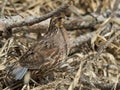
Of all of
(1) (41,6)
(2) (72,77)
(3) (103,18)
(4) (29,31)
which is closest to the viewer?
(2) (72,77)

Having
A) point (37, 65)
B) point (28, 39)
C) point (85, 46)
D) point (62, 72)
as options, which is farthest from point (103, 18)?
point (37, 65)

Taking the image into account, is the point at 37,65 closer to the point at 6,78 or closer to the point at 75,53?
the point at 6,78

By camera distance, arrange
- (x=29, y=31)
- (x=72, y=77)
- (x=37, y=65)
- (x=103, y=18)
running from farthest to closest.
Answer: (x=103, y=18), (x=29, y=31), (x=72, y=77), (x=37, y=65)

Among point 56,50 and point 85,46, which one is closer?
point 56,50

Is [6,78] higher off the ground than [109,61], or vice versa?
[6,78]

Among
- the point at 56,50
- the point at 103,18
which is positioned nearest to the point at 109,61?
the point at 103,18

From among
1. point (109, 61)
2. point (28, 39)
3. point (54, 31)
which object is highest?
point (54, 31)
